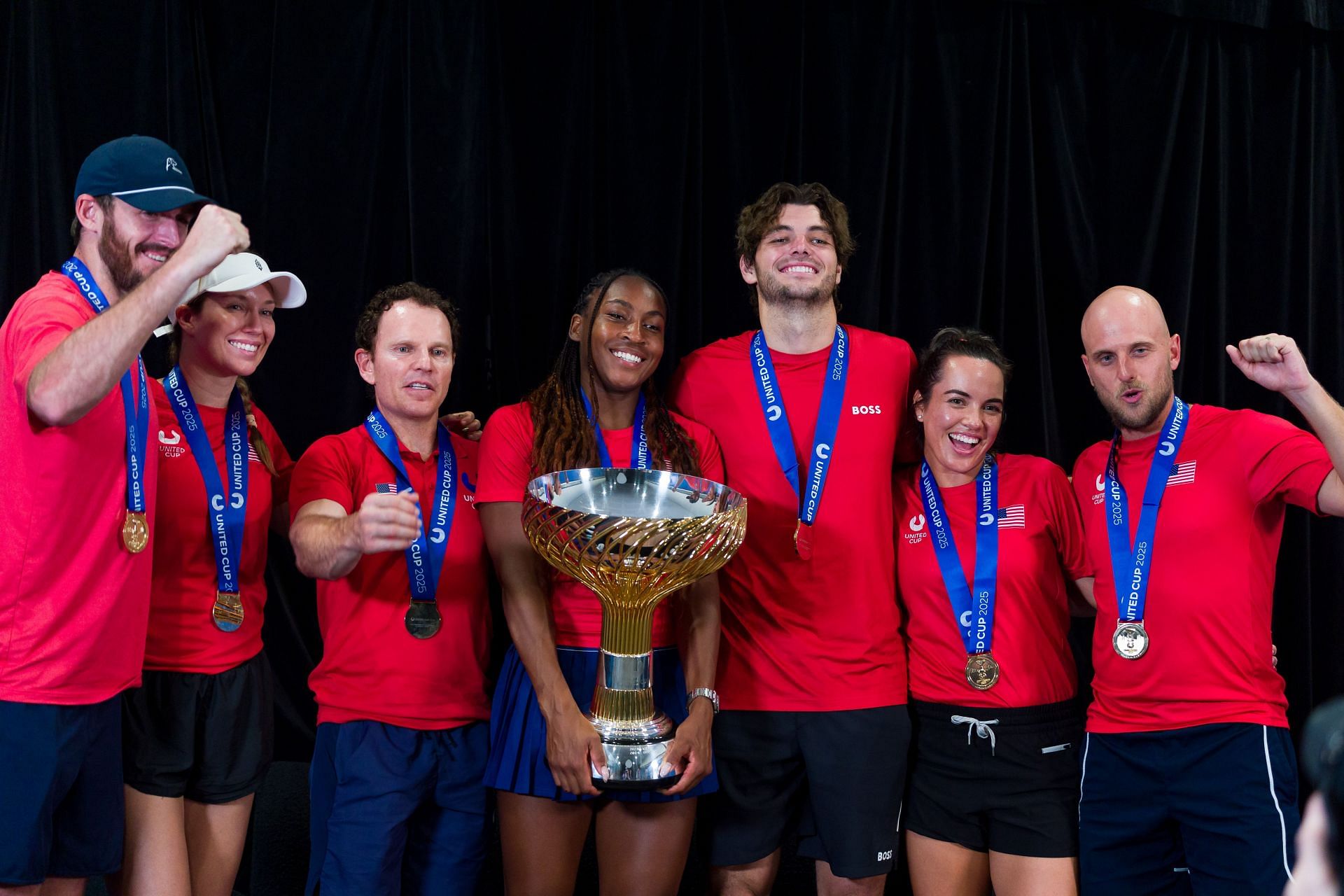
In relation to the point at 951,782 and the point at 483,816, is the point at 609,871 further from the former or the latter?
the point at 951,782

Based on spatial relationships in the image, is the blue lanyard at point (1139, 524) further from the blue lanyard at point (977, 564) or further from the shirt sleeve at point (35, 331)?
the shirt sleeve at point (35, 331)

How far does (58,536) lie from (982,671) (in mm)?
2142

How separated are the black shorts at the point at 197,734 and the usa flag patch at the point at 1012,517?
1.92m

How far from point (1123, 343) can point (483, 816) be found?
2.05m

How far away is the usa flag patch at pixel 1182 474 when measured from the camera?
2945 mm

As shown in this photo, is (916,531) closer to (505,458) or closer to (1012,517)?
(1012,517)

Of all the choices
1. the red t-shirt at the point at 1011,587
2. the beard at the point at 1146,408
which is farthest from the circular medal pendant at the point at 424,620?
the beard at the point at 1146,408

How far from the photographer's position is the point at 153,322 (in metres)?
2.10

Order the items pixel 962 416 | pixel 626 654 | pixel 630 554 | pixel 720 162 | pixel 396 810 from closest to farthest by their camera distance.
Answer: pixel 630 554 < pixel 626 654 < pixel 396 810 < pixel 962 416 < pixel 720 162

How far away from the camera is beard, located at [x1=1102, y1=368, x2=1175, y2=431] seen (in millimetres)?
3012

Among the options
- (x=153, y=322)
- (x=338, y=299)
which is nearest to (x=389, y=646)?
(x=153, y=322)

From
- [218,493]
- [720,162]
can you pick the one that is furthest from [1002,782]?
[720,162]

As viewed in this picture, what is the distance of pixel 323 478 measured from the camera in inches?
107

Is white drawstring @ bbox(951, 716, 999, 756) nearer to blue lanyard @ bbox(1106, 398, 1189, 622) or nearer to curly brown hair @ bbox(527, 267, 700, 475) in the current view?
blue lanyard @ bbox(1106, 398, 1189, 622)
